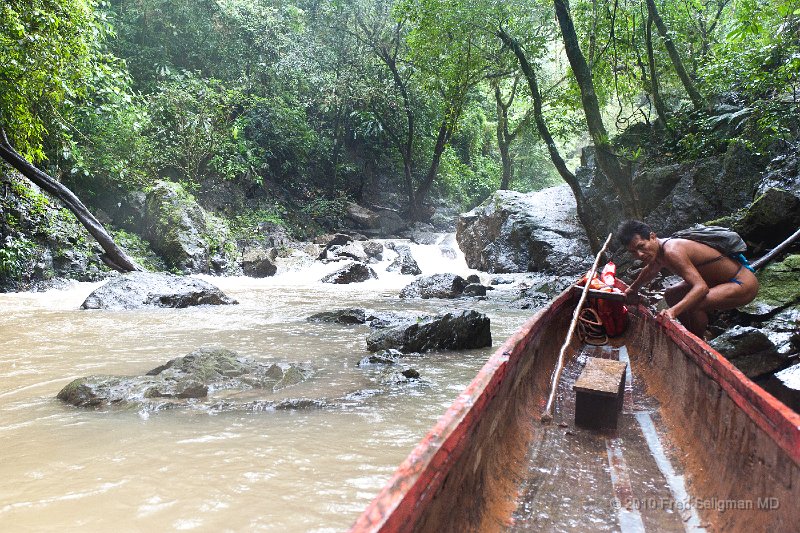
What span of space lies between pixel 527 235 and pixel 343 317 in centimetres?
1007

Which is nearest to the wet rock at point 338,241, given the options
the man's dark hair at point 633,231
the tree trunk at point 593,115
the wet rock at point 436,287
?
the wet rock at point 436,287

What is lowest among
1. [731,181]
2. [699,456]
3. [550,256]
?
[699,456]

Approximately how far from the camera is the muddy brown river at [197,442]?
2.54 m

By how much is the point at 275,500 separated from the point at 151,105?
18.3 m

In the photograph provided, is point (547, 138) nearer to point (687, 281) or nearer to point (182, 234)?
point (687, 281)

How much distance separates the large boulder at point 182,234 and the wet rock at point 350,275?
333 cm

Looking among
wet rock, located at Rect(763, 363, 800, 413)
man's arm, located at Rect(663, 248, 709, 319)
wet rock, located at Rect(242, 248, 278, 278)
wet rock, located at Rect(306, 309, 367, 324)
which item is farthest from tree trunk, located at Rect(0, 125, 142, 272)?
wet rock, located at Rect(763, 363, 800, 413)

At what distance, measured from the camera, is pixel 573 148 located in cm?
3812

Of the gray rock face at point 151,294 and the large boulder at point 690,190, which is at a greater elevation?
the large boulder at point 690,190

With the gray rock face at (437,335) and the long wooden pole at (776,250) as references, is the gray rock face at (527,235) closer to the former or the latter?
the gray rock face at (437,335)

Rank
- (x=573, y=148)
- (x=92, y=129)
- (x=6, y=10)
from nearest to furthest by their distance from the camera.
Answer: (x=6, y=10) → (x=92, y=129) → (x=573, y=148)

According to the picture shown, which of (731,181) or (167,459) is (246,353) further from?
(731,181)

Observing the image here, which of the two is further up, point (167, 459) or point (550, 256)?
point (550, 256)

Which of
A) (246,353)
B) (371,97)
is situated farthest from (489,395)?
(371,97)
